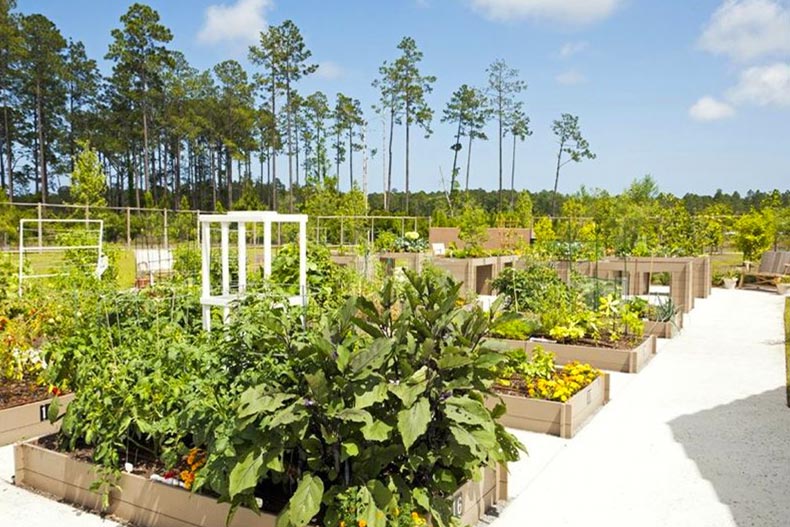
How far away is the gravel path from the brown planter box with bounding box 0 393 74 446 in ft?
0.57

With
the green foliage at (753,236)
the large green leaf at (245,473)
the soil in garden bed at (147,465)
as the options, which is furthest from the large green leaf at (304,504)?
the green foliage at (753,236)

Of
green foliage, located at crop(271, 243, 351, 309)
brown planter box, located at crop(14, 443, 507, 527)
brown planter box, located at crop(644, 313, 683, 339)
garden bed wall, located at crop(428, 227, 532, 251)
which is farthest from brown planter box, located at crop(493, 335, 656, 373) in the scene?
garden bed wall, located at crop(428, 227, 532, 251)

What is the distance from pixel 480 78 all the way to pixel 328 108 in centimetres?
1034

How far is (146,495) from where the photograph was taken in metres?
3.10

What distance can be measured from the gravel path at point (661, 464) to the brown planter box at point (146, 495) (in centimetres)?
9

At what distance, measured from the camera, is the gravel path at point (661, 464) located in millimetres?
3295

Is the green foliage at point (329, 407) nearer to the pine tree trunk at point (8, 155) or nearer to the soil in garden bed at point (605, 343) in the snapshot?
the soil in garden bed at point (605, 343)

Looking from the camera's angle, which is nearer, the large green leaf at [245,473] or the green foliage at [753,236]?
the large green leaf at [245,473]

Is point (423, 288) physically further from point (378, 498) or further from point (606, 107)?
point (606, 107)

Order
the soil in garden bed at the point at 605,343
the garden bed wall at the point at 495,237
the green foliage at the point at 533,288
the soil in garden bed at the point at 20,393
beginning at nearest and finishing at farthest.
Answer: the soil in garden bed at the point at 20,393
the soil in garden bed at the point at 605,343
the green foliage at the point at 533,288
the garden bed wall at the point at 495,237

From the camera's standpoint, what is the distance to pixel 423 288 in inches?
119

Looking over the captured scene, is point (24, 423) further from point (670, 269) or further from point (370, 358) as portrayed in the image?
point (670, 269)

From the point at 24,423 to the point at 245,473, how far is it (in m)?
2.77

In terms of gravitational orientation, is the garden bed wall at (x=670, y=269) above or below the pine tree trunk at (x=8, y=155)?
below
